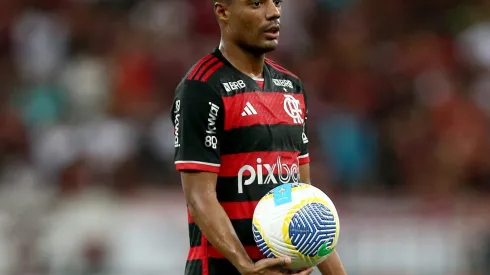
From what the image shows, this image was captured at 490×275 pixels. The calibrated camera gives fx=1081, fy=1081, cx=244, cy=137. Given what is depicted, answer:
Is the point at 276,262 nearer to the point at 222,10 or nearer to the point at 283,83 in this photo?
the point at 283,83

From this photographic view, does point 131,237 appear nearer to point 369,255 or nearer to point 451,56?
point 369,255

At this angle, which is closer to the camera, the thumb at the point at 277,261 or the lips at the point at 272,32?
the thumb at the point at 277,261

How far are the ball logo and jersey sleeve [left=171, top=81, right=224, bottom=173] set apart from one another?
435mm

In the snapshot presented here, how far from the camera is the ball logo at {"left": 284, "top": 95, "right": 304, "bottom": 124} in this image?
571cm

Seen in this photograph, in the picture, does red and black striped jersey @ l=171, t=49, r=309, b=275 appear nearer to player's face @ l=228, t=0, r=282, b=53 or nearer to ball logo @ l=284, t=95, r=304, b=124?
ball logo @ l=284, t=95, r=304, b=124

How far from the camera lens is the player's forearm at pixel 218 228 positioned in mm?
5281

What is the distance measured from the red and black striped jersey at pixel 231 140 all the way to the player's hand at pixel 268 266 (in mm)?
279

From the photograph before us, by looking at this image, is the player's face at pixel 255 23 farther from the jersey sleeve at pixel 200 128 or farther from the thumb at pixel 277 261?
the thumb at pixel 277 261

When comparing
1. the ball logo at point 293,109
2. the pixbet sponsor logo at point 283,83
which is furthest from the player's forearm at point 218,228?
the pixbet sponsor logo at point 283,83

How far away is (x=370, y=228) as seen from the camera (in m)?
11.5

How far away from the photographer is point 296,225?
5.18 metres

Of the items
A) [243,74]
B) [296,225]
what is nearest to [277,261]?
[296,225]

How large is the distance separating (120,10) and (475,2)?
195 inches

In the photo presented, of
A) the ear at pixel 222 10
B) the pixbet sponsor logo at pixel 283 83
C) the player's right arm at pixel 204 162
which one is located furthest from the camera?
the pixbet sponsor logo at pixel 283 83
